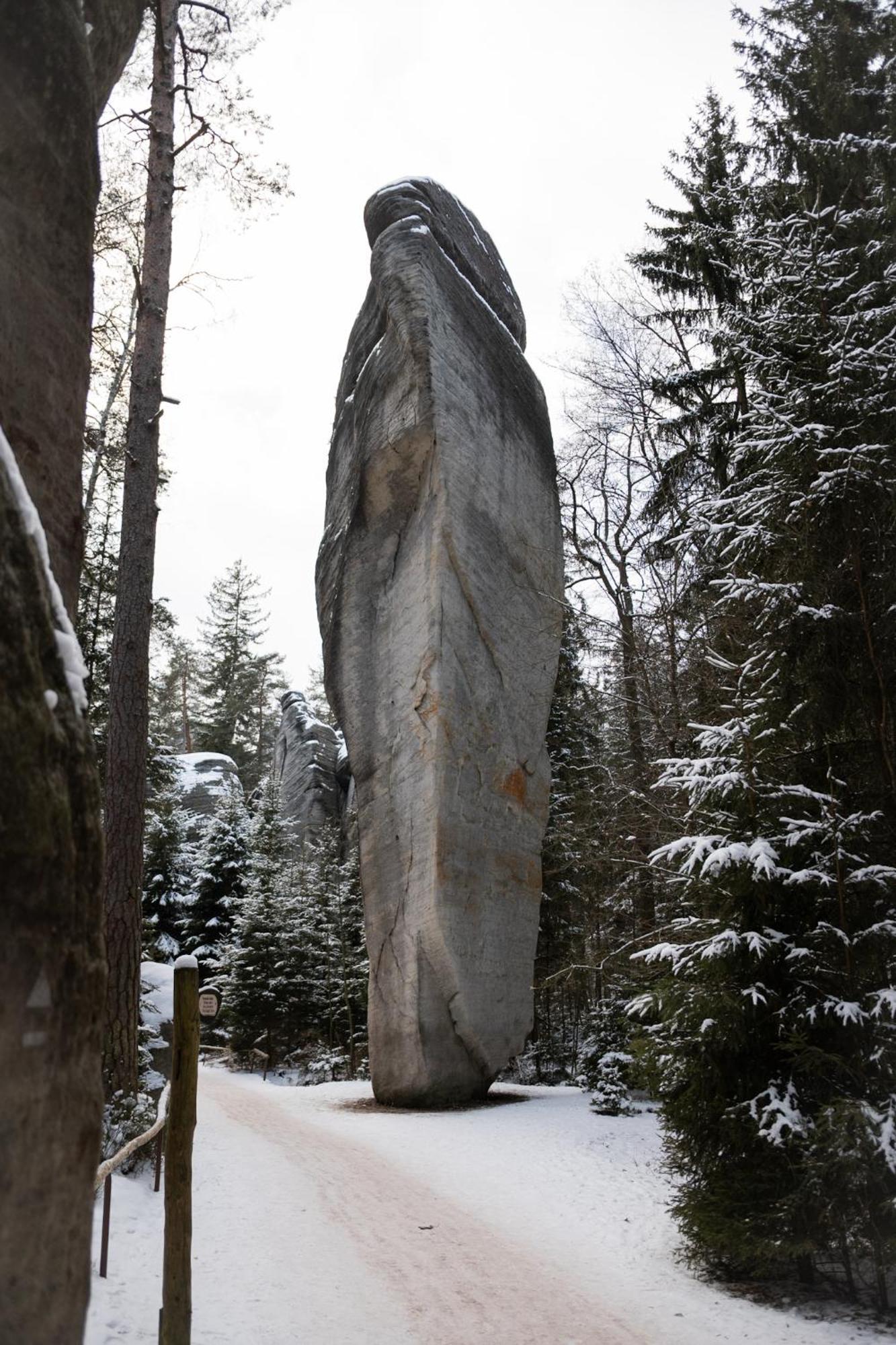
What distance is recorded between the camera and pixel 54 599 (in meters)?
1.78

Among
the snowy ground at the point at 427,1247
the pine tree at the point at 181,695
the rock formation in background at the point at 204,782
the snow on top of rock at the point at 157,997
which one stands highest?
the pine tree at the point at 181,695

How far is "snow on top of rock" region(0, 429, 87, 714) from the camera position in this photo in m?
1.70

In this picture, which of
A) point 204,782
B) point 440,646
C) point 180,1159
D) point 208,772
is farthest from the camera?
point 208,772

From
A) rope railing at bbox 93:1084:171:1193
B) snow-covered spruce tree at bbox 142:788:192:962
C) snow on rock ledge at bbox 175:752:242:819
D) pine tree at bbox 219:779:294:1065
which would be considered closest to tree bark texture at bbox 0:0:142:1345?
rope railing at bbox 93:1084:171:1193

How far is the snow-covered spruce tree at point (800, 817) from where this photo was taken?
549 cm

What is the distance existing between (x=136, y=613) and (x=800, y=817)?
5863 millimetres

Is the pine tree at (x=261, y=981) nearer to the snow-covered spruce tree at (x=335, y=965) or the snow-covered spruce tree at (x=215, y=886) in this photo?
the snow-covered spruce tree at (x=335, y=965)

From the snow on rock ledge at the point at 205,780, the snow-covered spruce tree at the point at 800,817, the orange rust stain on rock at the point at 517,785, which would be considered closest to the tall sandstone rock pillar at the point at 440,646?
the orange rust stain on rock at the point at 517,785

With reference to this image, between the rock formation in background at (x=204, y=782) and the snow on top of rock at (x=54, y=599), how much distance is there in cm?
3187

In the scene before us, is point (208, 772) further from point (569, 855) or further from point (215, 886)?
point (569, 855)


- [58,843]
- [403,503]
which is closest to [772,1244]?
[58,843]

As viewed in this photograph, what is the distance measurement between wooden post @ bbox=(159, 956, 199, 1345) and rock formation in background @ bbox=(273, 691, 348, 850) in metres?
28.4

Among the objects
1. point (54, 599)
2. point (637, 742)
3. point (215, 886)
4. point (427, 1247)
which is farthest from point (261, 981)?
point (54, 599)

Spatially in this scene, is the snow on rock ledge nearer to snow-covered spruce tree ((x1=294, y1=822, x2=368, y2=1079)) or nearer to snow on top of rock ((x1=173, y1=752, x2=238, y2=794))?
snow on top of rock ((x1=173, y1=752, x2=238, y2=794))
